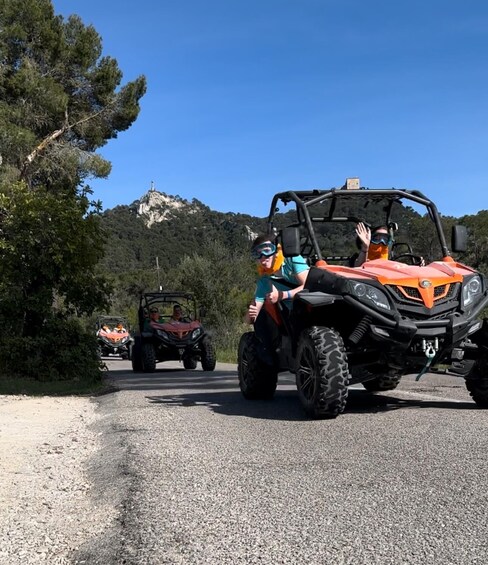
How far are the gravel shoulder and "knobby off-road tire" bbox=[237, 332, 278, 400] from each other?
158 centimetres

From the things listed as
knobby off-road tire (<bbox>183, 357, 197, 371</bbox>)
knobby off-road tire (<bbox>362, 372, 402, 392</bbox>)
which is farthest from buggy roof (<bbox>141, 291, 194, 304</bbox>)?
knobby off-road tire (<bbox>362, 372, 402, 392</bbox>)

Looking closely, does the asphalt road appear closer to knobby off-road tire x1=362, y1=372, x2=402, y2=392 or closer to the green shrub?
knobby off-road tire x1=362, y1=372, x2=402, y2=392

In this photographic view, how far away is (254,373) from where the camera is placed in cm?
743

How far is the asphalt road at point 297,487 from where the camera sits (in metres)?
2.80

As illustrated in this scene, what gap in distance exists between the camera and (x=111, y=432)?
612 cm

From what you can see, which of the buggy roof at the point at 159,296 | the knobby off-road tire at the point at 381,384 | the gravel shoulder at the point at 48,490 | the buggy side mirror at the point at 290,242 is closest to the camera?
the gravel shoulder at the point at 48,490

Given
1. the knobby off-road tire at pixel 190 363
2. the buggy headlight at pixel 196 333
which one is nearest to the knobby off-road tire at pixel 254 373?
the buggy headlight at pixel 196 333

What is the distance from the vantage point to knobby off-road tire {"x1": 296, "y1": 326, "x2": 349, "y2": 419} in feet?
18.5

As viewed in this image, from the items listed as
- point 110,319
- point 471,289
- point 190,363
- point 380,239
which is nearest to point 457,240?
point 380,239

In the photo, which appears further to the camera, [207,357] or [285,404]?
[207,357]

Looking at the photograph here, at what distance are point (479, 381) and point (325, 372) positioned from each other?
1634 mm

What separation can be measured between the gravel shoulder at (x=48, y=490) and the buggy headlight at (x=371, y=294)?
7.70 ft

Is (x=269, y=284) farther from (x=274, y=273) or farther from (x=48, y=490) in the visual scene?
(x=48, y=490)

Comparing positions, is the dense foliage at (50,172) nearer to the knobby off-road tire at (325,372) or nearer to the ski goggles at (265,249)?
the ski goggles at (265,249)
